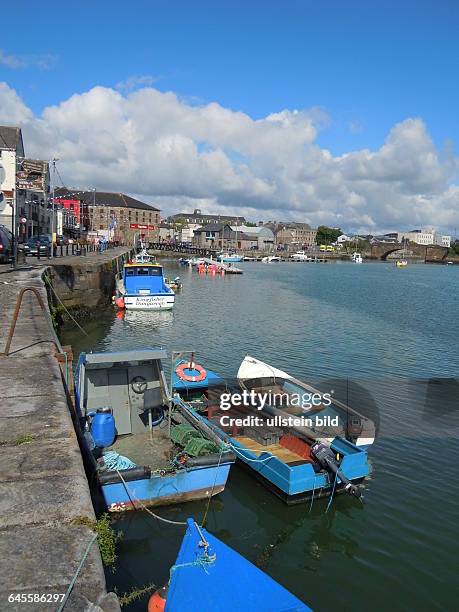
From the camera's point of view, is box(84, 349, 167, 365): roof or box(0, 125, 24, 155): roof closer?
box(84, 349, 167, 365): roof

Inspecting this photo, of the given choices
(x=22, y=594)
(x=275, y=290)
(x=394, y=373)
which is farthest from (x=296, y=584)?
(x=275, y=290)

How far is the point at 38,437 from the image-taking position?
694 centimetres

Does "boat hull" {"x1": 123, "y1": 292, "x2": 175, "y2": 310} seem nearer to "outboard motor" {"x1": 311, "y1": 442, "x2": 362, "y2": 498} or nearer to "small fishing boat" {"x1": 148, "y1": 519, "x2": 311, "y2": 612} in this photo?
"outboard motor" {"x1": 311, "y1": 442, "x2": 362, "y2": 498}

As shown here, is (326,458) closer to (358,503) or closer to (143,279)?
(358,503)

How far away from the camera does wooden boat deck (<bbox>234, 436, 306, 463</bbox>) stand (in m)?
11.3

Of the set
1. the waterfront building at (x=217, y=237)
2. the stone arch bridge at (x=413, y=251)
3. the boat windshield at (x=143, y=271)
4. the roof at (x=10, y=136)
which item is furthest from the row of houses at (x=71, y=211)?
the stone arch bridge at (x=413, y=251)

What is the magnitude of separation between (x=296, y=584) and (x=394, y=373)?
14561mm

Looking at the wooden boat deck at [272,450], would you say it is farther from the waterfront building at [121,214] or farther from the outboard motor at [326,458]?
the waterfront building at [121,214]

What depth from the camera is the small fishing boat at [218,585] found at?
5.54 meters

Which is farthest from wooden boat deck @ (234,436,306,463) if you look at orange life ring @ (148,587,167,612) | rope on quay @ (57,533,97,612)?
rope on quay @ (57,533,97,612)

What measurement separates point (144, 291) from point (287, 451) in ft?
90.2

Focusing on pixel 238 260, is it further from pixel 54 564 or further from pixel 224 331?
pixel 54 564

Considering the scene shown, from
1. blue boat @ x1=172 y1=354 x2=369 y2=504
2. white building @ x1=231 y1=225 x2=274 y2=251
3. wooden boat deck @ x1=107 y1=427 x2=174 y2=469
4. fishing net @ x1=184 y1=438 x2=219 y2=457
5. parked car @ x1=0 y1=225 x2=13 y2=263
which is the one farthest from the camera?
white building @ x1=231 y1=225 x2=274 y2=251

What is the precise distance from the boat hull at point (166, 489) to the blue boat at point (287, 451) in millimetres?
922
